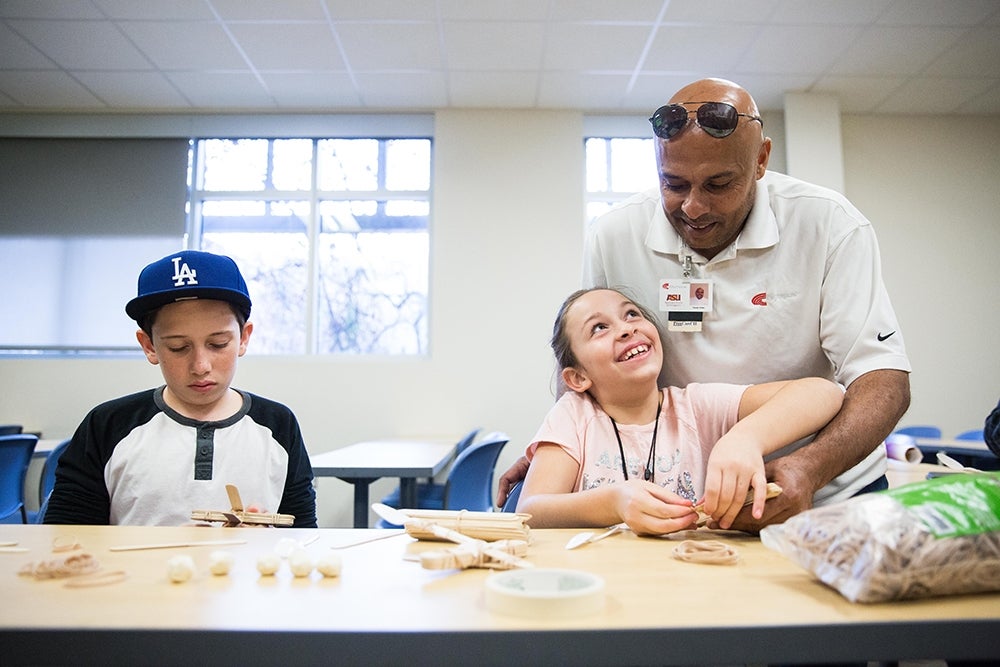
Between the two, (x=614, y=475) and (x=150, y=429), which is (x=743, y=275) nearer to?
(x=614, y=475)

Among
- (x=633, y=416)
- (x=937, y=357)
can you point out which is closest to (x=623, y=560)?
(x=633, y=416)

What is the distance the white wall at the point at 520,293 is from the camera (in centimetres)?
514

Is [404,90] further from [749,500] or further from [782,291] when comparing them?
[749,500]

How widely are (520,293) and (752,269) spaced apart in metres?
3.74

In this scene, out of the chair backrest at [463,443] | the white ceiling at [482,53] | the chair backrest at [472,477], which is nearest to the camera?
the chair backrest at [472,477]

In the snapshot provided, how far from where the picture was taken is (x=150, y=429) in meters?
1.50

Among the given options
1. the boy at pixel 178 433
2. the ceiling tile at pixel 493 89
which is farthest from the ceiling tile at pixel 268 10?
the boy at pixel 178 433

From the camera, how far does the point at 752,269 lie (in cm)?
148

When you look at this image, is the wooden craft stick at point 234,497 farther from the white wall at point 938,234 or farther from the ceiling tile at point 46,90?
the white wall at point 938,234

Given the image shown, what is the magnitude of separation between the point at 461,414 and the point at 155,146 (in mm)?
3228

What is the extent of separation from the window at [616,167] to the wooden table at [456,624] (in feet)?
16.3

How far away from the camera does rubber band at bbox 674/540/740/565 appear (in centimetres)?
75

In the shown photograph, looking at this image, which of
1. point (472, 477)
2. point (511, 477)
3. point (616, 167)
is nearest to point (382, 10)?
point (616, 167)

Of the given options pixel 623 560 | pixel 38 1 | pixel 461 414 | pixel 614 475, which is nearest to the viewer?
pixel 623 560
